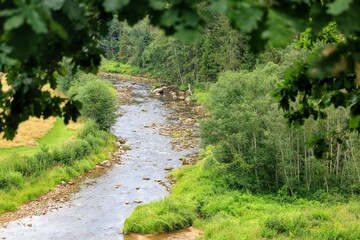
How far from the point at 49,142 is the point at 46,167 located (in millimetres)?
7314

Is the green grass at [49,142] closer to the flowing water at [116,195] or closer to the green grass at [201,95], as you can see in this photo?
the flowing water at [116,195]

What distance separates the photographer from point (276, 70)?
111 feet

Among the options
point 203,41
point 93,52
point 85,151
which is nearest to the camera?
point 93,52

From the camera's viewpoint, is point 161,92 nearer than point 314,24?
No

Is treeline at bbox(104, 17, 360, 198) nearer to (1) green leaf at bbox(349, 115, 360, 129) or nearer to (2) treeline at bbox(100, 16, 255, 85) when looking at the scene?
(1) green leaf at bbox(349, 115, 360, 129)

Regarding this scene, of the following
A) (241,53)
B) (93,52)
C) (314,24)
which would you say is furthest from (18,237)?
(241,53)

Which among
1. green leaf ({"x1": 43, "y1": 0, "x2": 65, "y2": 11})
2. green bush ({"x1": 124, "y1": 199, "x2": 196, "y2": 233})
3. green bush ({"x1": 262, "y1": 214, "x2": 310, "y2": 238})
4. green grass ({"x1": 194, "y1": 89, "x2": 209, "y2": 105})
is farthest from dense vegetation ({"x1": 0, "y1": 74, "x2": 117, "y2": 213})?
green leaf ({"x1": 43, "y1": 0, "x2": 65, "y2": 11})

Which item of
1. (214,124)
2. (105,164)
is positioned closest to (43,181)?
(105,164)

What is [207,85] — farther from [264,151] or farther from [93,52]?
[93,52]

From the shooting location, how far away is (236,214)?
23125mm

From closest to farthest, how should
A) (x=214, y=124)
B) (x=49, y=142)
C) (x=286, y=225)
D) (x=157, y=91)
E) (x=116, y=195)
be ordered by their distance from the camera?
(x=286, y=225)
(x=116, y=195)
(x=214, y=124)
(x=49, y=142)
(x=157, y=91)

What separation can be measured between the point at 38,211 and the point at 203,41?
1745 inches

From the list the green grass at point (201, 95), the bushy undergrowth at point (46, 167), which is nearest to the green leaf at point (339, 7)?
the bushy undergrowth at point (46, 167)

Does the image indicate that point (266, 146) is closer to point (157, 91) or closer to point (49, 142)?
point (49, 142)
